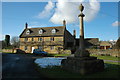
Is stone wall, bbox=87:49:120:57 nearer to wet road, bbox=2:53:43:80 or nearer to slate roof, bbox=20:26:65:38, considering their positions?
slate roof, bbox=20:26:65:38

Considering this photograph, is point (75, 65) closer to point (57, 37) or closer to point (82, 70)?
point (82, 70)

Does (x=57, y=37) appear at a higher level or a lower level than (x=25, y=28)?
lower

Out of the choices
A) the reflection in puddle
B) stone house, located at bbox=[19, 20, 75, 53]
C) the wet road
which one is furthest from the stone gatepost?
stone house, located at bbox=[19, 20, 75, 53]

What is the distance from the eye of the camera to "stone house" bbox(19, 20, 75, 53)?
41969 millimetres

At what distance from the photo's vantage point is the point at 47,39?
43.5m

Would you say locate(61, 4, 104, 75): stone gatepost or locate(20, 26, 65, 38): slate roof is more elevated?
locate(20, 26, 65, 38): slate roof

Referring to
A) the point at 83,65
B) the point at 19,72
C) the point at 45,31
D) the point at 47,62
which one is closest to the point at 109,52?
the point at 47,62

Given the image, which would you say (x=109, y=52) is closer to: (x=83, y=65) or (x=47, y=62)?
(x=47, y=62)

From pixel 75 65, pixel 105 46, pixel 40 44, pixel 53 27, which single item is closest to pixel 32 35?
pixel 40 44

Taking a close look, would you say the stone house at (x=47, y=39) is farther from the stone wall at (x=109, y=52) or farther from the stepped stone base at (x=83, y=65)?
the stepped stone base at (x=83, y=65)

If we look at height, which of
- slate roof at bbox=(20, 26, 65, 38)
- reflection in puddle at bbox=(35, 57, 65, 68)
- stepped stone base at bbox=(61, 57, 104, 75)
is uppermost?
slate roof at bbox=(20, 26, 65, 38)

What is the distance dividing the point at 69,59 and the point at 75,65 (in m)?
1.05

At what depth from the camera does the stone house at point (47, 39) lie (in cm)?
4197

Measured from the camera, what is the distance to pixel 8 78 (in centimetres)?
855
